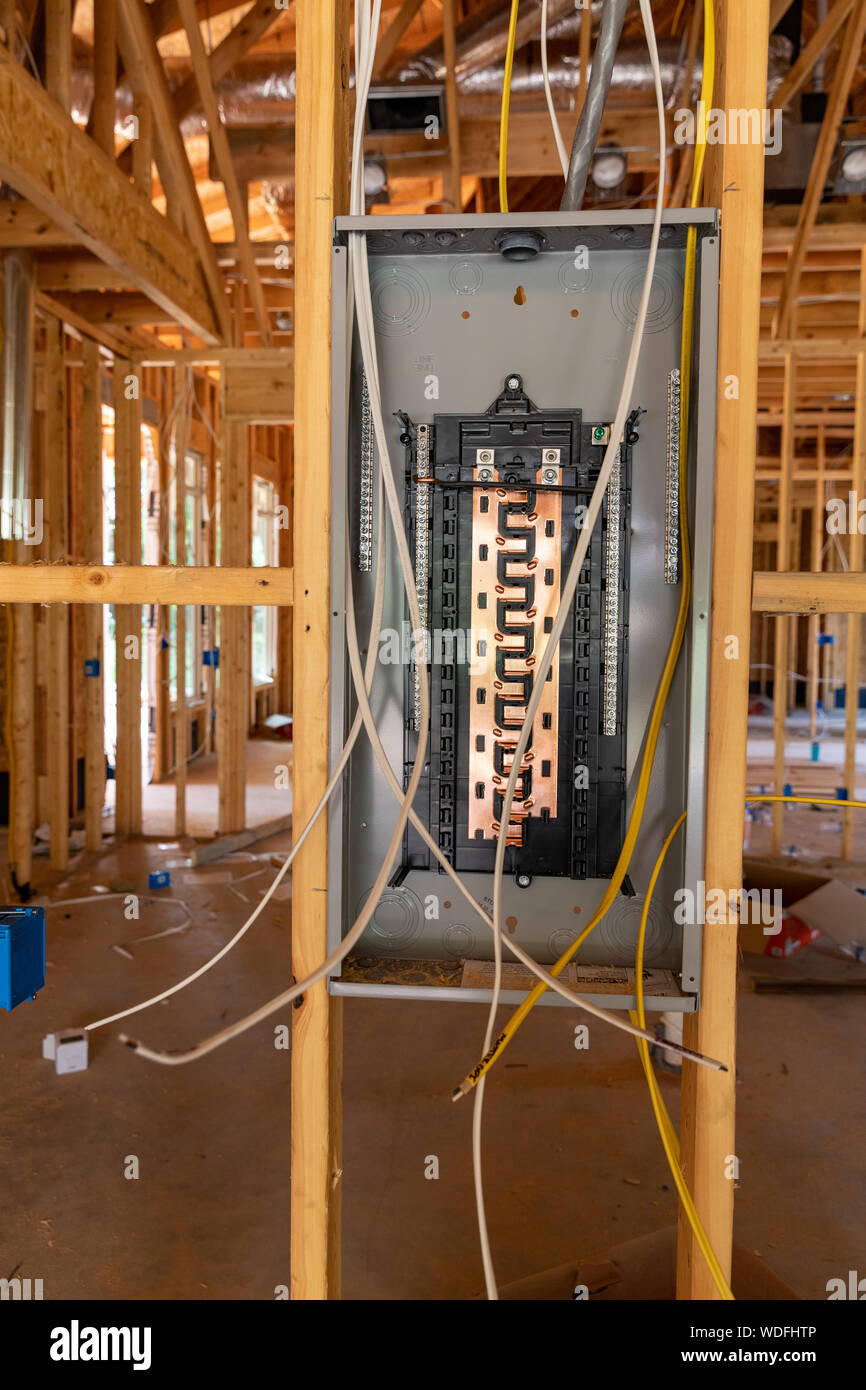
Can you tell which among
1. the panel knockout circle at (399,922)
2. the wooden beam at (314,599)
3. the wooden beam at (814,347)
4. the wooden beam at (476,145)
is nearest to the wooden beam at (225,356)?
the wooden beam at (476,145)

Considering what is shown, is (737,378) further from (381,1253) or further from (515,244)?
(381,1253)

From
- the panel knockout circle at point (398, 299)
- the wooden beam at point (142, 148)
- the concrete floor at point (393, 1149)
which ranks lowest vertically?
the concrete floor at point (393, 1149)

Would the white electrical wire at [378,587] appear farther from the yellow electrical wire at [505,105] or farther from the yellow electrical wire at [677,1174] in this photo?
the yellow electrical wire at [677,1174]

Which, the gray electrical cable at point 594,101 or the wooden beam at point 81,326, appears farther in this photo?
the wooden beam at point 81,326

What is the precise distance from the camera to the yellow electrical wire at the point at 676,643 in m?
1.00

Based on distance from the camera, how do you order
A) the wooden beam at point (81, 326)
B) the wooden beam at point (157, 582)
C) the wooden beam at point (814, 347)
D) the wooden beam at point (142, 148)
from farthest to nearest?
1. the wooden beam at point (814, 347)
2. the wooden beam at point (81, 326)
3. the wooden beam at point (142, 148)
4. the wooden beam at point (157, 582)

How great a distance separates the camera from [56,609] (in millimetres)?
4137

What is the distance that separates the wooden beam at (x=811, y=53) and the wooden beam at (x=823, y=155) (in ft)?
0.16

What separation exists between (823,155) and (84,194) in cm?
290

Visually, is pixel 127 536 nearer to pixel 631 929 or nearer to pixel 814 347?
pixel 814 347

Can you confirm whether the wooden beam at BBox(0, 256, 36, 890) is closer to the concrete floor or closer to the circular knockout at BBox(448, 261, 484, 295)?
the concrete floor

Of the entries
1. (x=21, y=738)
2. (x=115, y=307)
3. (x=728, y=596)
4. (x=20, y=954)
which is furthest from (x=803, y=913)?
(x=115, y=307)

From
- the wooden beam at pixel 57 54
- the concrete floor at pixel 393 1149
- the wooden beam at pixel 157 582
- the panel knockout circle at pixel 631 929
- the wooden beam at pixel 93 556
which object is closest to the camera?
the wooden beam at pixel 157 582

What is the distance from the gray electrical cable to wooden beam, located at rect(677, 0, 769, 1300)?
0.12 meters
